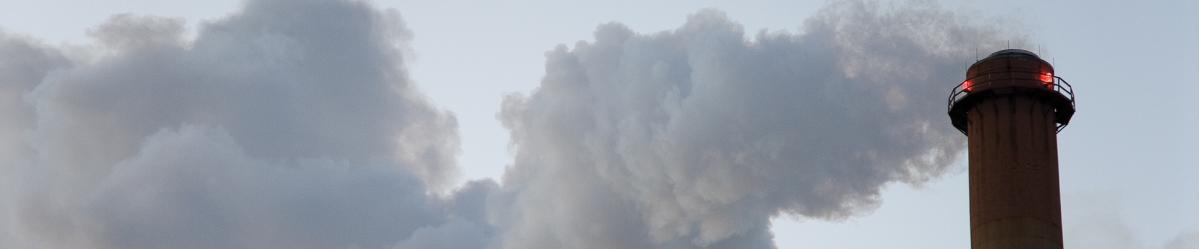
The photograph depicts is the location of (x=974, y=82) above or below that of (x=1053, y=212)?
above

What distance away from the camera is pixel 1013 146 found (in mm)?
62875

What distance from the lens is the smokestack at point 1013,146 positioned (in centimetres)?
6116

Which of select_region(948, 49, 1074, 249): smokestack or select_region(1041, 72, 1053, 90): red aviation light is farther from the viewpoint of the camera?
select_region(1041, 72, 1053, 90): red aviation light

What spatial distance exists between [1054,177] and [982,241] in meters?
4.10

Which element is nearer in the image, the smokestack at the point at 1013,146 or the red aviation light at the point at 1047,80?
the smokestack at the point at 1013,146

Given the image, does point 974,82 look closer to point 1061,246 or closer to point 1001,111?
point 1001,111

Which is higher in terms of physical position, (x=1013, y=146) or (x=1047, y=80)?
(x=1047, y=80)

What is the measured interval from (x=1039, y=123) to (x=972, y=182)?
352 centimetres

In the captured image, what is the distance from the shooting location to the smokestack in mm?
61156

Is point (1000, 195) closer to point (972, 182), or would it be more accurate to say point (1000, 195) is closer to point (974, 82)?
point (972, 182)

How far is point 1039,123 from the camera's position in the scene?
209 ft

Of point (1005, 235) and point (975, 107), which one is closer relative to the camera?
point (1005, 235)

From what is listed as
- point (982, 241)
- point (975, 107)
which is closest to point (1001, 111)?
point (975, 107)

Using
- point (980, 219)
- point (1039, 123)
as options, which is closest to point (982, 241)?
point (980, 219)
